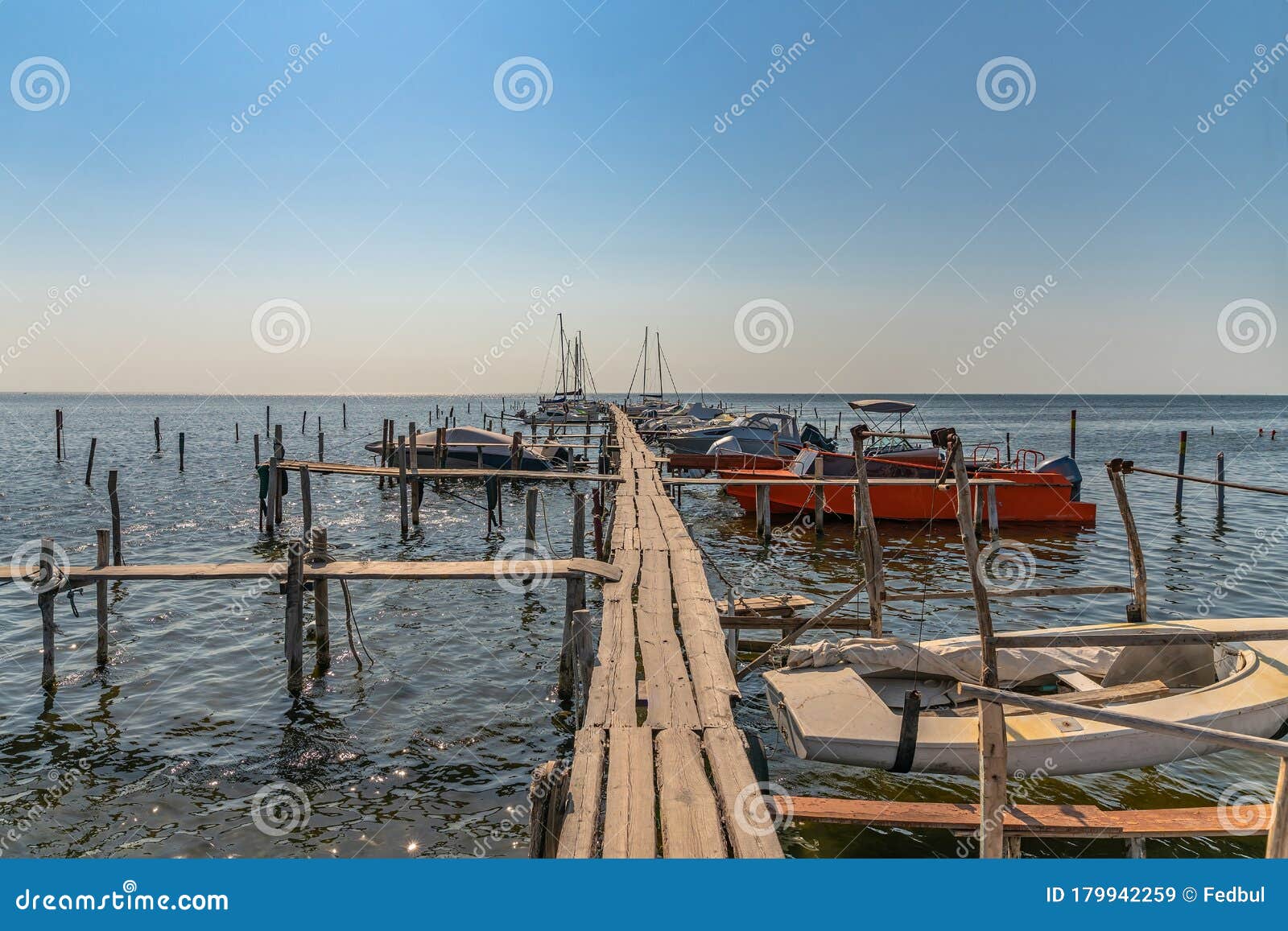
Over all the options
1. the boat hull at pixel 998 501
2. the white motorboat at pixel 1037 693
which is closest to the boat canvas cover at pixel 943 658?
the white motorboat at pixel 1037 693

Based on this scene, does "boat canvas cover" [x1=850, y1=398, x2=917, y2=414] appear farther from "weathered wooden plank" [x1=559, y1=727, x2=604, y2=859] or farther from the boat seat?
"weathered wooden plank" [x1=559, y1=727, x2=604, y2=859]

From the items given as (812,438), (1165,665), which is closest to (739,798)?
(1165,665)

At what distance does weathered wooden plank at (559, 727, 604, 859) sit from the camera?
14.9 ft

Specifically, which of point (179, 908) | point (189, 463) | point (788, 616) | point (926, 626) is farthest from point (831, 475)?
point (189, 463)

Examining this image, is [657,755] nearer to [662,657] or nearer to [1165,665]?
[662,657]

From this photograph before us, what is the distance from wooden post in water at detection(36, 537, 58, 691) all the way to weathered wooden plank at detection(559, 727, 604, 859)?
834cm

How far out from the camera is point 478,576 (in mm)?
10234

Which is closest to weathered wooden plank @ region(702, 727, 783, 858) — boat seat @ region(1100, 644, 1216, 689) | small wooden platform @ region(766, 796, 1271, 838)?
small wooden platform @ region(766, 796, 1271, 838)

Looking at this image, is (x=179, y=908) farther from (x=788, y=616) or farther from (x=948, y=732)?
(x=788, y=616)

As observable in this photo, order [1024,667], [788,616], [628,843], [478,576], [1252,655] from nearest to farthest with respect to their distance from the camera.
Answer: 1. [628,843]
2. [1252,655]
3. [1024,667]
4. [478,576]
5. [788,616]

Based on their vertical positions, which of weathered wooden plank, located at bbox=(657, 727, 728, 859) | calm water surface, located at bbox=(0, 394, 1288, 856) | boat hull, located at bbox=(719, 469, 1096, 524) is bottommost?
calm water surface, located at bbox=(0, 394, 1288, 856)

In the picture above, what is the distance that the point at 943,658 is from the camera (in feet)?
29.2

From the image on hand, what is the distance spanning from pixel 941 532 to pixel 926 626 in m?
9.73

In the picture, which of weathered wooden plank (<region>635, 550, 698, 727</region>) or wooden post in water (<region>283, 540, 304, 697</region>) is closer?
weathered wooden plank (<region>635, 550, 698, 727</region>)
